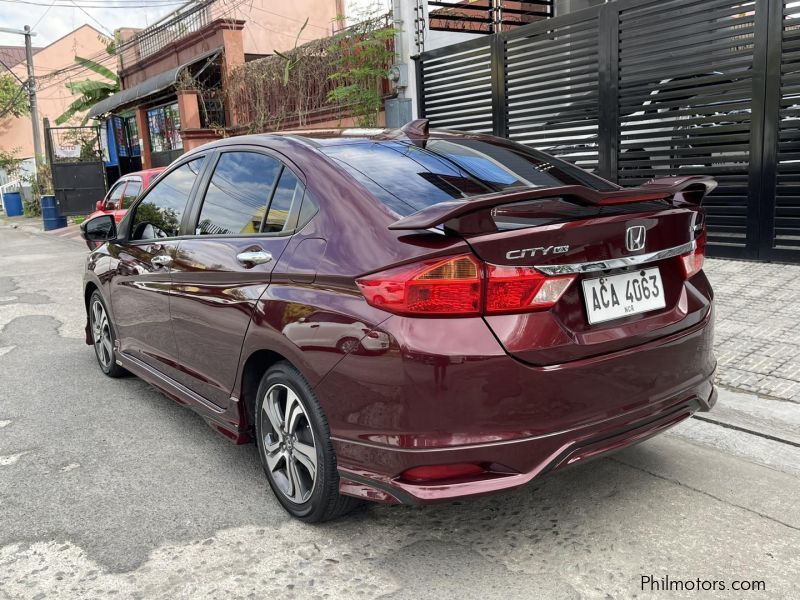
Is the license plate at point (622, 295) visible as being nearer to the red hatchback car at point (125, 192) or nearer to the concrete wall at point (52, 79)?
the red hatchback car at point (125, 192)

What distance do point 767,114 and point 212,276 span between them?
19.0 feet

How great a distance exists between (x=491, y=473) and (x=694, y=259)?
133 centimetres

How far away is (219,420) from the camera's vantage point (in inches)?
140

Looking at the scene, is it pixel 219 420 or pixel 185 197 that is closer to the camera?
pixel 219 420

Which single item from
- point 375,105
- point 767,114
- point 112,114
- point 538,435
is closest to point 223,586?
point 538,435

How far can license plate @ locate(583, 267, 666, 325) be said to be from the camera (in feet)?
8.52

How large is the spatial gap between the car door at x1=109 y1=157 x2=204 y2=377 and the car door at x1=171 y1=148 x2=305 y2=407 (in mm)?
173

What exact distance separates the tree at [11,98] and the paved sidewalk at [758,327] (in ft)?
153

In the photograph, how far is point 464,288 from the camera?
7.93ft

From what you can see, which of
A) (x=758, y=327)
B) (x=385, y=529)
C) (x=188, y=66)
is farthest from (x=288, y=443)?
(x=188, y=66)

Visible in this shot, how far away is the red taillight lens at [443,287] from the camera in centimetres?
241

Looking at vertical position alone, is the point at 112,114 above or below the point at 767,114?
above

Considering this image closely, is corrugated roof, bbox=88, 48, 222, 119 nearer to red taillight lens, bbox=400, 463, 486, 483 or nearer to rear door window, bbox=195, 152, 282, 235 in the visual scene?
rear door window, bbox=195, 152, 282, 235

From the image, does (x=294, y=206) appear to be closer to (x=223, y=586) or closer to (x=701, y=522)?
(x=223, y=586)
